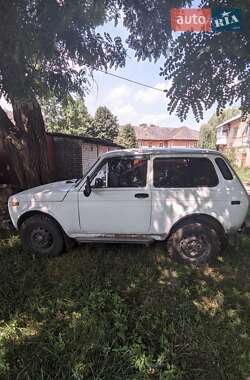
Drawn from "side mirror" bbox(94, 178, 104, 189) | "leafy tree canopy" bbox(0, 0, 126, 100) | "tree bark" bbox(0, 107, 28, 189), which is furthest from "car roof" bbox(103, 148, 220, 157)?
"tree bark" bbox(0, 107, 28, 189)

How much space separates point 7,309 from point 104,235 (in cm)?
167

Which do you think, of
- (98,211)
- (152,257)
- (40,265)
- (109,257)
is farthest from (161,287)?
(40,265)

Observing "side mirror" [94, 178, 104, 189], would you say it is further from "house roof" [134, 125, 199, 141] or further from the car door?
"house roof" [134, 125, 199, 141]

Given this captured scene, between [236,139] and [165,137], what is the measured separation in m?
26.3

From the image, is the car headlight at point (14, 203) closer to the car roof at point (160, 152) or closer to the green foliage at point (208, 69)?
the car roof at point (160, 152)

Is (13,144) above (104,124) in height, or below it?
below

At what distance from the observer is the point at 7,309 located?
9.69 feet

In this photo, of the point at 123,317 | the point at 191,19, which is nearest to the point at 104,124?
the point at 191,19

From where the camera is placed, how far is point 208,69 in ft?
13.1

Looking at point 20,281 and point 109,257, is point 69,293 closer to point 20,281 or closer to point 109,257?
point 20,281

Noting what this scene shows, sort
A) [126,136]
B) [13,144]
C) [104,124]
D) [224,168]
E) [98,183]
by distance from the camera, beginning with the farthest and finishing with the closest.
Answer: [126,136], [104,124], [13,144], [98,183], [224,168]

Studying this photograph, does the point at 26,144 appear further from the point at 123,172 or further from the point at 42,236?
the point at 123,172

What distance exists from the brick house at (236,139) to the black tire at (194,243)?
1775cm

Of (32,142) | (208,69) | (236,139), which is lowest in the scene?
(32,142)
